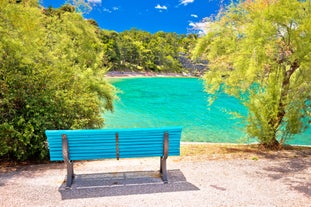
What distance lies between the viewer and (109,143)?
4.91m

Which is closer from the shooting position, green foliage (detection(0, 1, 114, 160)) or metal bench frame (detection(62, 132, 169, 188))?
metal bench frame (detection(62, 132, 169, 188))

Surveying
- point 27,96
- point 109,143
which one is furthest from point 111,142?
point 27,96

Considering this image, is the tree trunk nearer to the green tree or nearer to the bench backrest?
the green tree

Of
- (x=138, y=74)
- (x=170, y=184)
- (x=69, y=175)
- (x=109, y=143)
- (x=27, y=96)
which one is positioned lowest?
(x=170, y=184)

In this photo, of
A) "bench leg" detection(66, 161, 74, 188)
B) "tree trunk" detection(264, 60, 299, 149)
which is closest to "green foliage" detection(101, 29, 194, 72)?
"tree trunk" detection(264, 60, 299, 149)

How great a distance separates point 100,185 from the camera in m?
5.02

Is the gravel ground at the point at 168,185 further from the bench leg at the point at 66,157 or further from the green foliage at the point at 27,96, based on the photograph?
the green foliage at the point at 27,96

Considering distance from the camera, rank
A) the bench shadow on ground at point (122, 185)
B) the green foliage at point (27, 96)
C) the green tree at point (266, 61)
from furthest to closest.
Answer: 1. the green tree at point (266, 61)
2. the green foliage at point (27, 96)
3. the bench shadow on ground at point (122, 185)

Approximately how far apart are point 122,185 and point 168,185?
2.75ft

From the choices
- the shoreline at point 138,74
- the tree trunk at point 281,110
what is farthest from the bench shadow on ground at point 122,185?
the shoreline at point 138,74

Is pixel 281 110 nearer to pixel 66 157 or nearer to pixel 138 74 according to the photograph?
pixel 66 157

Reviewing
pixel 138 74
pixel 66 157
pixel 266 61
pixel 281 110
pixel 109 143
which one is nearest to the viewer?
pixel 66 157

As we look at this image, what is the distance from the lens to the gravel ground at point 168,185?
4.42m

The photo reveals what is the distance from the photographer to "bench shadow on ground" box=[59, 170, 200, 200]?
15.4 feet
